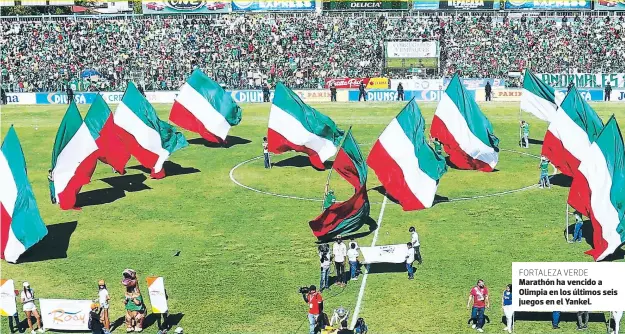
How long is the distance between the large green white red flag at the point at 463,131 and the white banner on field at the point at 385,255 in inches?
530

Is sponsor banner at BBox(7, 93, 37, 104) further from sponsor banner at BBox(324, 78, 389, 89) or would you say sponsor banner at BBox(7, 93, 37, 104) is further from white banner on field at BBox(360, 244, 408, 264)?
white banner on field at BBox(360, 244, 408, 264)

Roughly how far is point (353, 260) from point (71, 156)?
1415cm

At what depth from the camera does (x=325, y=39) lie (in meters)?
74.9

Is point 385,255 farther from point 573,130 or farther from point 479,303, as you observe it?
point 573,130

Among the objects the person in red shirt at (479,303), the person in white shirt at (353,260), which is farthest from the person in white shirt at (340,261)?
the person in red shirt at (479,303)

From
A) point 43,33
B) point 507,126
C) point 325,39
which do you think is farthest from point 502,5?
point 43,33

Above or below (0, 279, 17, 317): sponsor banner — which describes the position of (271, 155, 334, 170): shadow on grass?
below

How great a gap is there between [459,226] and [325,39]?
152 ft

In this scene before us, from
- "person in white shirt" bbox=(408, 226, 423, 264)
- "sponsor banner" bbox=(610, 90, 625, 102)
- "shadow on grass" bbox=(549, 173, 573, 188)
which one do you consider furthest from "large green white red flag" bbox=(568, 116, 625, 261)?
"sponsor banner" bbox=(610, 90, 625, 102)

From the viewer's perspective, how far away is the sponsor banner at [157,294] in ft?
73.2

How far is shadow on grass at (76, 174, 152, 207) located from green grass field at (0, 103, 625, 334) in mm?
91

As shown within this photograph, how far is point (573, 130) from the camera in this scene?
111ft

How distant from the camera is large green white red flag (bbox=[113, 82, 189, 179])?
127ft

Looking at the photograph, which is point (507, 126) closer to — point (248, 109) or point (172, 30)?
point (248, 109)
